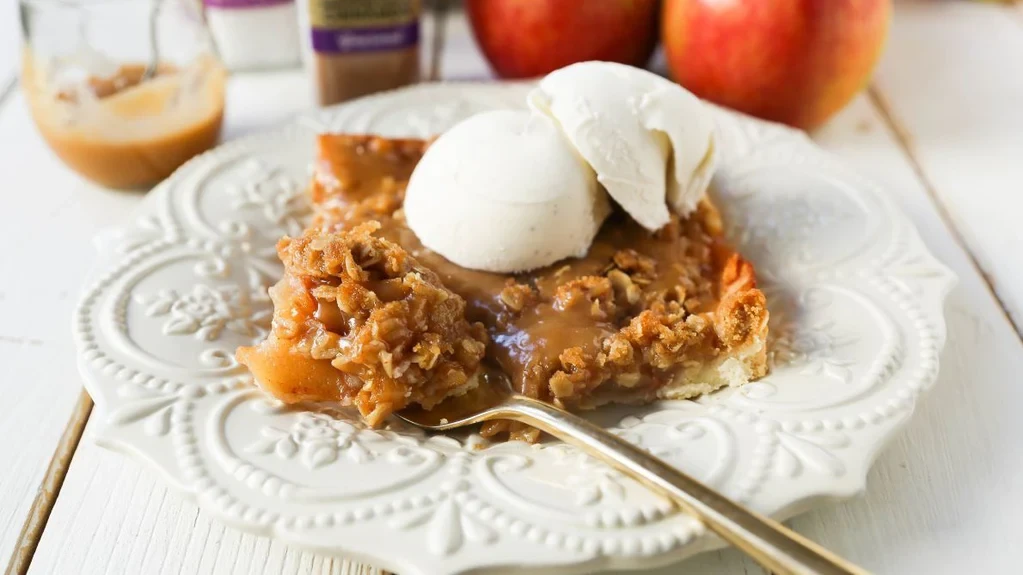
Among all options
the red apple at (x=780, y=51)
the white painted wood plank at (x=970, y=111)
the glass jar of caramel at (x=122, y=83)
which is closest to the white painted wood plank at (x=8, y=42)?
the glass jar of caramel at (x=122, y=83)

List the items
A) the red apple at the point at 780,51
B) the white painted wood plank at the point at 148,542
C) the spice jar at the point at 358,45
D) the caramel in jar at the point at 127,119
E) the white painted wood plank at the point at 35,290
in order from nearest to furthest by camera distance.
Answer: the white painted wood plank at the point at 148,542 < the white painted wood plank at the point at 35,290 < the caramel in jar at the point at 127,119 < the red apple at the point at 780,51 < the spice jar at the point at 358,45

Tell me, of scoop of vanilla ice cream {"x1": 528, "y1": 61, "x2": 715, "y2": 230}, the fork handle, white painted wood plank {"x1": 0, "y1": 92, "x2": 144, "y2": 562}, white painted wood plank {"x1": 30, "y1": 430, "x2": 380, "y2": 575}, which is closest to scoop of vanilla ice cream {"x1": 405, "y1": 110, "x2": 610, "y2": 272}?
scoop of vanilla ice cream {"x1": 528, "y1": 61, "x2": 715, "y2": 230}

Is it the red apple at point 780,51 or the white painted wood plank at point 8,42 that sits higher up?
the red apple at point 780,51

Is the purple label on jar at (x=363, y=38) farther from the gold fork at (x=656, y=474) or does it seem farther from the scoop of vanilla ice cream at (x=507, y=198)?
the gold fork at (x=656, y=474)

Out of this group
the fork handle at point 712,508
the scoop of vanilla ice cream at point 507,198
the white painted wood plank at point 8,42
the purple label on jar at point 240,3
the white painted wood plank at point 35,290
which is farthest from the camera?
the white painted wood plank at point 8,42

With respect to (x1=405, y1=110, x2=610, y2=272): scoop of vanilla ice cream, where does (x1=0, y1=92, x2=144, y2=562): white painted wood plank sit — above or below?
below

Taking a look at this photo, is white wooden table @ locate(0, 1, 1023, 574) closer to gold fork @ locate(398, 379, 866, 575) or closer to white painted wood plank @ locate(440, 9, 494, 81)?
white painted wood plank @ locate(440, 9, 494, 81)

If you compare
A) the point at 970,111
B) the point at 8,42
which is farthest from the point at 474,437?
the point at 8,42
